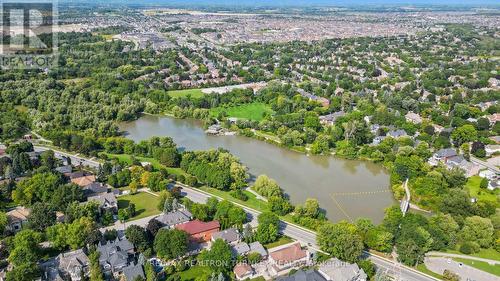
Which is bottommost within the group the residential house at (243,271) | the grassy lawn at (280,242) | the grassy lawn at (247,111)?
the residential house at (243,271)

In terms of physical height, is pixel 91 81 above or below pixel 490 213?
above

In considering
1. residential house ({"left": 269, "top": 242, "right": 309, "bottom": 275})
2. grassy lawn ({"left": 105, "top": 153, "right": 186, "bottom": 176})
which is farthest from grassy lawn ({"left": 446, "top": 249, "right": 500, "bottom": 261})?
grassy lawn ({"left": 105, "top": 153, "right": 186, "bottom": 176})

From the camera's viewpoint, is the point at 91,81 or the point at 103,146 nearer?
the point at 103,146

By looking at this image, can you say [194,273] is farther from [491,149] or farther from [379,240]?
[491,149]

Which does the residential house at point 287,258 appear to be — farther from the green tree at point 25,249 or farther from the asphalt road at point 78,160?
the asphalt road at point 78,160

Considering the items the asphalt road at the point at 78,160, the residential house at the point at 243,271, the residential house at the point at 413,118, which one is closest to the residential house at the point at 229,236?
the residential house at the point at 243,271

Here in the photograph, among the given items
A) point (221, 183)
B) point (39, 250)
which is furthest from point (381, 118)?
point (39, 250)

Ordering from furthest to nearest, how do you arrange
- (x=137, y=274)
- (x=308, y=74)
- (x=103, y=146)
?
(x=308, y=74)
(x=103, y=146)
(x=137, y=274)

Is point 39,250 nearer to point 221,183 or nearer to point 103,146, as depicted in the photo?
point 221,183
